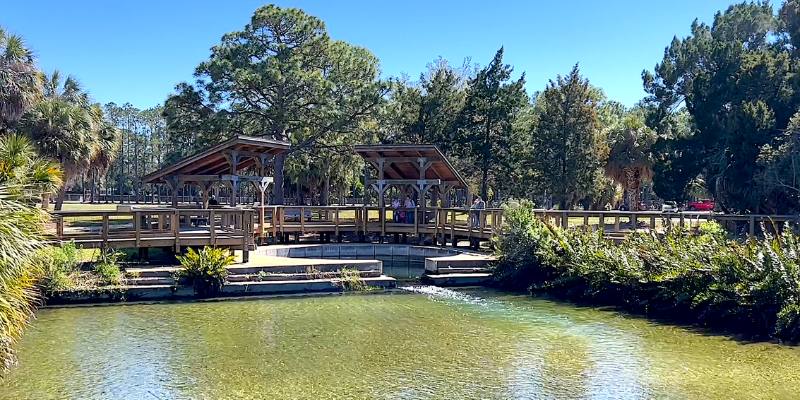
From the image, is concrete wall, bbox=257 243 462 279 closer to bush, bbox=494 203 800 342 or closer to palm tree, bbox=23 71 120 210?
bush, bbox=494 203 800 342

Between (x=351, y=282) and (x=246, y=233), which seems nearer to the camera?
(x=351, y=282)

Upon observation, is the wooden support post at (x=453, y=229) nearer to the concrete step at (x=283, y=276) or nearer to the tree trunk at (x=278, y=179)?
the concrete step at (x=283, y=276)

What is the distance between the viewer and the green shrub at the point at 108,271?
13.8 m

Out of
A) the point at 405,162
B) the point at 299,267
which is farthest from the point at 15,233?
→ the point at 405,162

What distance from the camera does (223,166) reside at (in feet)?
75.8

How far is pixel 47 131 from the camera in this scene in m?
25.2

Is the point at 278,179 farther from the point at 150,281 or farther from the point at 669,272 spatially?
the point at 669,272

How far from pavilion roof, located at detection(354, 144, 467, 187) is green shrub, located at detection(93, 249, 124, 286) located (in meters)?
10.9

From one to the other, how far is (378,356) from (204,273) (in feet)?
20.0

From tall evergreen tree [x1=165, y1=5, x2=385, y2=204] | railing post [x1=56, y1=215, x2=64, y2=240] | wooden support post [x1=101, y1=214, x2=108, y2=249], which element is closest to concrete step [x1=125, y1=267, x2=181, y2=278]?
wooden support post [x1=101, y1=214, x2=108, y2=249]

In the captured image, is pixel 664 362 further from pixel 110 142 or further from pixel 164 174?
pixel 110 142

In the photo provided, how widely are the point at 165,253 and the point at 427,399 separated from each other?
12.1 meters

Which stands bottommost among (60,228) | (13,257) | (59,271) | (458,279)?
(458,279)

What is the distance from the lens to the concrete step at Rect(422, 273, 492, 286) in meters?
16.5
